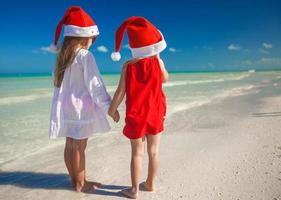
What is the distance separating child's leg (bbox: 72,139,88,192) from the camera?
9.71 feet

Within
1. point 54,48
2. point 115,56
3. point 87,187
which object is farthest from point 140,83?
point 87,187

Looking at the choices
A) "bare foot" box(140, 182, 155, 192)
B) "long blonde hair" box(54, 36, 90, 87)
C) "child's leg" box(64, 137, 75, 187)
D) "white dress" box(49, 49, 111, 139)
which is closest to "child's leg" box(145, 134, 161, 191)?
"bare foot" box(140, 182, 155, 192)

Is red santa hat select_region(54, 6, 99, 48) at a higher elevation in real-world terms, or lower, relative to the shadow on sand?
higher

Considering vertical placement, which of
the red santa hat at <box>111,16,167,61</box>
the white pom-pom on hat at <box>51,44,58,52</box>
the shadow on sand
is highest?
the red santa hat at <box>111,16,167,61</box>

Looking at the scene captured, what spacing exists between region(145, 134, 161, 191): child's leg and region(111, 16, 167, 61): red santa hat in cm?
82

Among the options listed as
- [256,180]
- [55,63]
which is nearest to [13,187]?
[55,63]

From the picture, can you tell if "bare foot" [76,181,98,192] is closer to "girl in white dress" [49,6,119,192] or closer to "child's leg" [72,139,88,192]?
"child's leg" [72,139,88,192]

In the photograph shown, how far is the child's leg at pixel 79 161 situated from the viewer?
9.71ft

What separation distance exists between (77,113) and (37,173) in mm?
1301

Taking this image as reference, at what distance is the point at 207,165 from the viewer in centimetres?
352

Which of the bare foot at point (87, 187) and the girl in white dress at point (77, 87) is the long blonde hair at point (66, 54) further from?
the bare foot at point (87, 187)

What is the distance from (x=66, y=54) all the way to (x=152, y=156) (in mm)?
1309

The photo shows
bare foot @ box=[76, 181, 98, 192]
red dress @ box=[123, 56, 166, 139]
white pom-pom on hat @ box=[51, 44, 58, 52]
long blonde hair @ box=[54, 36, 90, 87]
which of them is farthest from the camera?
bare foot @ box=[76, 181, 98, 192]

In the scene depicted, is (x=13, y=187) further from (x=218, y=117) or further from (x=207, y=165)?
(x=218, y=117)
